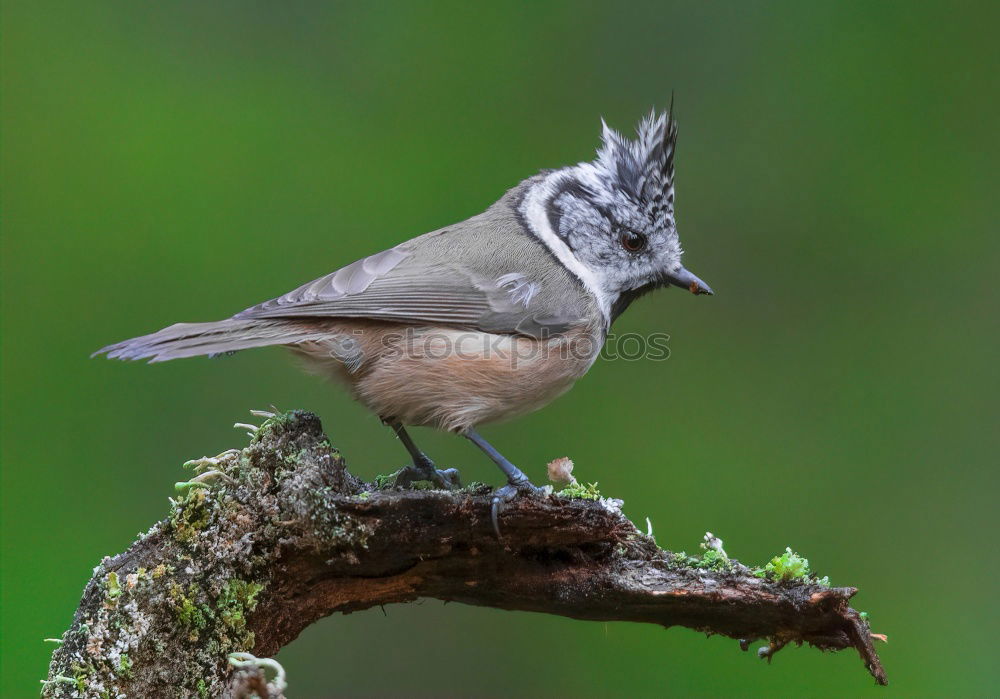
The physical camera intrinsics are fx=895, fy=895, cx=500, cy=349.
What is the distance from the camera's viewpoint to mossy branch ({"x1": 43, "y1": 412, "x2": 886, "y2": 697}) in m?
2.21

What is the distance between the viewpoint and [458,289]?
298 centimetres

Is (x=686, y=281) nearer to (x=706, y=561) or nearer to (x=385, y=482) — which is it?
(x=706, y=561)

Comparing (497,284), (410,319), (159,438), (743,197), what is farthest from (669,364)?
(159,438)

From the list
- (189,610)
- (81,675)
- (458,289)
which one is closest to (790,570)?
(458,289)

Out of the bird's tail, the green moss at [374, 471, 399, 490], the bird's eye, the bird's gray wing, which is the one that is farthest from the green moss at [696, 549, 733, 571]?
the bird's tail

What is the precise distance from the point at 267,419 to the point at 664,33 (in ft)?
10.9

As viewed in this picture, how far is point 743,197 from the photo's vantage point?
4.68 meters

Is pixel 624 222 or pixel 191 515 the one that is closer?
pixel 191 515

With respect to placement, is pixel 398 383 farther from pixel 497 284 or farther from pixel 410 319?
pixel 497 284

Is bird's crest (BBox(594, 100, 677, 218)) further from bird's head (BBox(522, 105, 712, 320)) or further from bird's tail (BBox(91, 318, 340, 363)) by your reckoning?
bird's tail (BBox(91, 318, 340, 363))

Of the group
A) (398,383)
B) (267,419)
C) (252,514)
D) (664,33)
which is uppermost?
(664,33)

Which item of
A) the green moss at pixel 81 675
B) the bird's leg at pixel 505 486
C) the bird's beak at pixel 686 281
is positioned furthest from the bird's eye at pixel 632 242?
the green moss at pixel 81 675

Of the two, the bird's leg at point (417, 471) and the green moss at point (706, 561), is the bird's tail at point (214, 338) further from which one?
the green moss at point (706, 561)

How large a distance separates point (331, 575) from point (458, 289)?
1.05m
